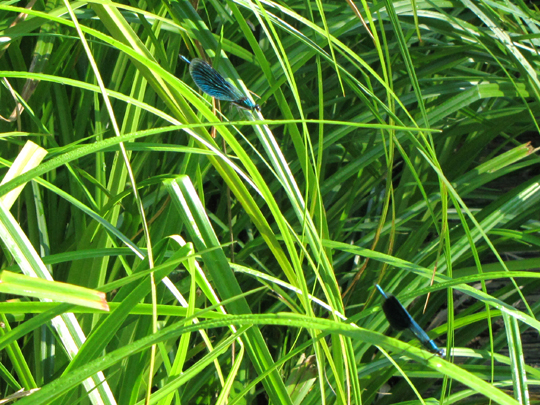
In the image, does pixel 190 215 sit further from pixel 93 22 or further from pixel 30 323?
A: pixel 93 22

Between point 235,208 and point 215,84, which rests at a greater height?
point 215,84

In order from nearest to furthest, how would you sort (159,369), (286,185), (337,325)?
(337,325) < (286,185) < (159,369)

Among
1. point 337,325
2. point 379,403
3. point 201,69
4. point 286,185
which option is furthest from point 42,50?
point 379,403

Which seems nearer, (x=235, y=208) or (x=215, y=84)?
(x=215, y=84)

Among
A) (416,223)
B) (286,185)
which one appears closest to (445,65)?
(416,223)

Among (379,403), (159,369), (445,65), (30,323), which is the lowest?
(379,403)

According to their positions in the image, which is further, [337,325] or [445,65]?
[445,65]

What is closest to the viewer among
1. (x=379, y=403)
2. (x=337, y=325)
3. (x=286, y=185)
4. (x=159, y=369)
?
(x=337, y=325)

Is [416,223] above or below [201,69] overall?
below
